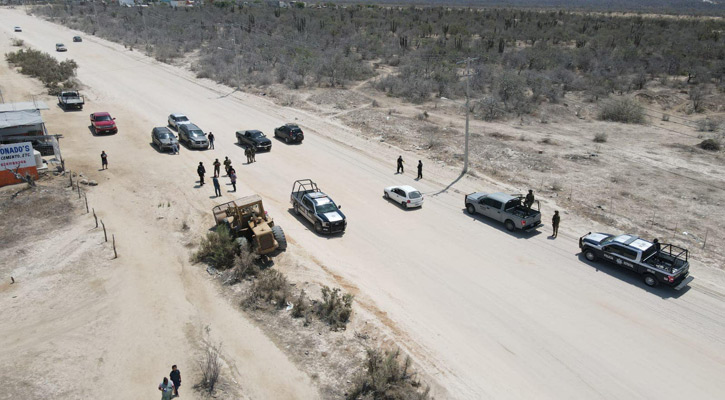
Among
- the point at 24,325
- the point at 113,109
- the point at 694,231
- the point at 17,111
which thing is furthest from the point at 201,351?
the point at 113,109

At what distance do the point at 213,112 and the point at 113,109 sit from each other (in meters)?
9.38

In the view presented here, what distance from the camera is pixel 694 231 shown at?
22.3 meters

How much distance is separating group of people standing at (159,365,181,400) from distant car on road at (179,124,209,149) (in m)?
22.9

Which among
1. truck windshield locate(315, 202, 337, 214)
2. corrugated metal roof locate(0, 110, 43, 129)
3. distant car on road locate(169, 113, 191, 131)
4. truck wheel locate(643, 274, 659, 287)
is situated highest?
corrugated metal roof locate(0, 110, 43, 129)

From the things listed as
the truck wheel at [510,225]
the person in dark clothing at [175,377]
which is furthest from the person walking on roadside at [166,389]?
the truck wheel at [510,225]

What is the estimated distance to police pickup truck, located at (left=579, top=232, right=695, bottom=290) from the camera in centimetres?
1753

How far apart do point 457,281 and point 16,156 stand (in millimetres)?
24432

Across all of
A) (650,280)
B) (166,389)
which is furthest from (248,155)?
(650,280)

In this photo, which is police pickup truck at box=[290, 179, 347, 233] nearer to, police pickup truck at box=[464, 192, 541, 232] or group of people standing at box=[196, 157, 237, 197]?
group of people standing at box=[196, 157, 237, 197]

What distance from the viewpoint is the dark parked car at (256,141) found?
3281cm

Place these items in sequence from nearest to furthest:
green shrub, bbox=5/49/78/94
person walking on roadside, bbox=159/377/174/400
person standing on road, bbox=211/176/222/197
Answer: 1. person walking on roadside, bbox=159/377/174/400
2. person standing on road, bbox=211/176/222/197
3. green shrub, bbox=5/49/78/94

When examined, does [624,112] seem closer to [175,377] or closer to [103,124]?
[175,377]

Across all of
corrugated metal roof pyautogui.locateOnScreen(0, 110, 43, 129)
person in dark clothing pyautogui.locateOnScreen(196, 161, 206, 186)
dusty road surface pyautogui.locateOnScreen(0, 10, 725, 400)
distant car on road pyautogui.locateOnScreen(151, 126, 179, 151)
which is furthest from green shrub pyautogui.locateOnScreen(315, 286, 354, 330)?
corrugated metal roof pyautogui.locateOnScreen(0, 110, 43, 129)

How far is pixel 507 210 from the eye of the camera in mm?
22656
